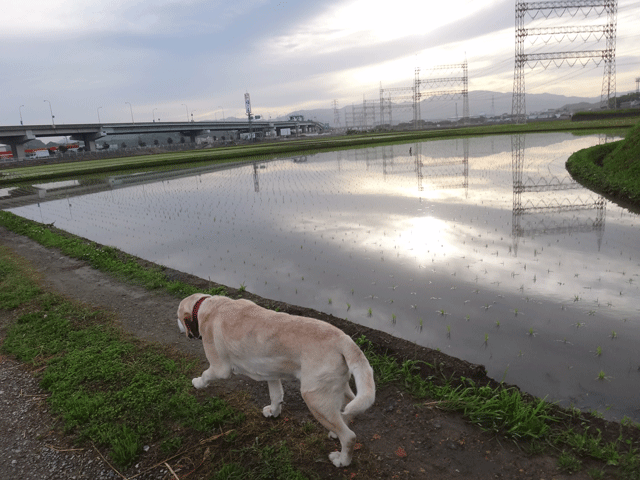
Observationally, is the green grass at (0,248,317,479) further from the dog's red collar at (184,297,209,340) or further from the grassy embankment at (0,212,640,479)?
the dog's red collar at (184,297,209,340)

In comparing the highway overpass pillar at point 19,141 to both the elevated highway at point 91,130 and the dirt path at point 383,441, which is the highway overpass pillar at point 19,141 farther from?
the dirt path at point 383,441

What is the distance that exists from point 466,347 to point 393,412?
2215mm

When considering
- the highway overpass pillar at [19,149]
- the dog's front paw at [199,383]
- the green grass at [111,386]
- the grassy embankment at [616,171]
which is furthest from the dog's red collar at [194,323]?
the highway overpass pillar at [19,149]

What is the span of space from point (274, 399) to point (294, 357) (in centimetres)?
120

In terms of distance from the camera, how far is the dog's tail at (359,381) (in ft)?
10.5

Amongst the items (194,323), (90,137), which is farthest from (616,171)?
(90,137)

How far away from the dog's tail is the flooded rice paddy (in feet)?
10.4

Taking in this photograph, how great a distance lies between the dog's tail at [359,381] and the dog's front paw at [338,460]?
93 centimetres

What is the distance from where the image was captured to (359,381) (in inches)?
131

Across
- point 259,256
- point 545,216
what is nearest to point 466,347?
point 259,256

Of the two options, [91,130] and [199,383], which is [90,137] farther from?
[199,383]

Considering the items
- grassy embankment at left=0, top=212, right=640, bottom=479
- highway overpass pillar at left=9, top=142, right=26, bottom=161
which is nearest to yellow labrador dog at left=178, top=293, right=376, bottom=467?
grassy embankment at left=0, top=212, right=640, bottom=479

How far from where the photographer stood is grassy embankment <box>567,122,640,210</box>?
15984mm

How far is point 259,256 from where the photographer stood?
11.5m
